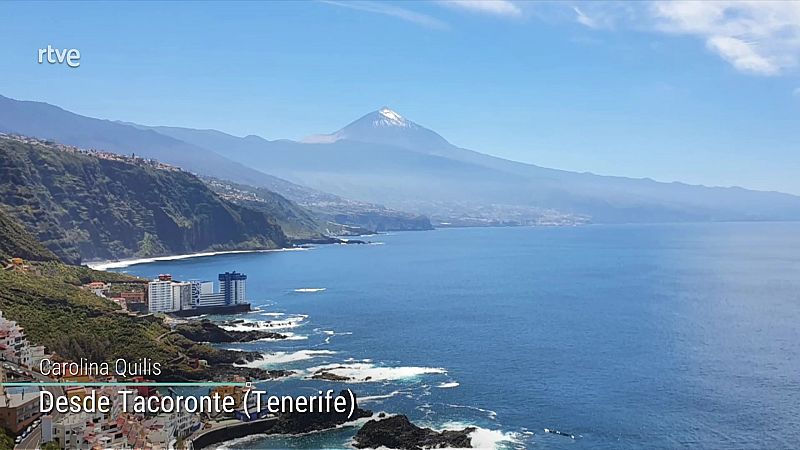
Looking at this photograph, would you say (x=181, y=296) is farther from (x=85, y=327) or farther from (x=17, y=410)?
(x=17, y=410)

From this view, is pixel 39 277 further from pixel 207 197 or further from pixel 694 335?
pixel 207 197

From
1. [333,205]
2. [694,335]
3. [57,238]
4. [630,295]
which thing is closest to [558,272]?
[630,295]

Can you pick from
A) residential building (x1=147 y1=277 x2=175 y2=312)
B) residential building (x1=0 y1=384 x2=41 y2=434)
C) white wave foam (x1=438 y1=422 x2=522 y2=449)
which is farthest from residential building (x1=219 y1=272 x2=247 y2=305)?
residential building (x1=0 y1=384 x2=41 y2=434)

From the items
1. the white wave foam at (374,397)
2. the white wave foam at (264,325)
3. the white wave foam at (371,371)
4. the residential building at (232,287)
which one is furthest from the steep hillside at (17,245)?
the white wave foam at (374,397)

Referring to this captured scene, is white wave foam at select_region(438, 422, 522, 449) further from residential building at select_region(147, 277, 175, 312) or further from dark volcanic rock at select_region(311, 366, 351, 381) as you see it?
residential building at select_region(147, 277, 175, 312)

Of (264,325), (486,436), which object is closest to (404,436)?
(486,436)

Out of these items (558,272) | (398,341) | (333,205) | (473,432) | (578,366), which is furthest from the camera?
(333,205)
